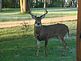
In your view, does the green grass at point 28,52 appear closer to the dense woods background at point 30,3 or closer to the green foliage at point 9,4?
the dense woods background at point 30,3

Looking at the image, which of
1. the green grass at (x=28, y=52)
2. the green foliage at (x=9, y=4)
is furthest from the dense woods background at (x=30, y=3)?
the green grass at (x=28, y=52)

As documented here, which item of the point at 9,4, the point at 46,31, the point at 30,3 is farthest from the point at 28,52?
the point at 9,4

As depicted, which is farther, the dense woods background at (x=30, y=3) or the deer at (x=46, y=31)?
the dense woods background at (x=30, y=3)

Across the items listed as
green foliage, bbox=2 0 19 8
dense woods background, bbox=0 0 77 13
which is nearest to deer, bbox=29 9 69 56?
dense woods background, bbox=0 0 77 13

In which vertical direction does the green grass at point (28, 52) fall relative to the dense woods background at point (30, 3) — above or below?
below

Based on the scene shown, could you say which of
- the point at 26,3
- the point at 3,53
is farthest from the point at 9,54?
the point at 26,3

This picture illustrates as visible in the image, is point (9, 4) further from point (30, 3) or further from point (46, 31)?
point (46, 31)

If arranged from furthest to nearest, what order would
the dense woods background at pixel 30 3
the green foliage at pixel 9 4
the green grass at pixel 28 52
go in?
Answer: the green foliage at pixel 9 4 < the dense woods background at pixel 30 3 < the green grass at pixel 28 52

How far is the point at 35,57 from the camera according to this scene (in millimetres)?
9555

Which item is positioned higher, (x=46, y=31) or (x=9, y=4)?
(x=46, y=31)

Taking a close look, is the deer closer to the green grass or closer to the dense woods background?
the green grass

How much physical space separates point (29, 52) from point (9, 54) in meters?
0.66

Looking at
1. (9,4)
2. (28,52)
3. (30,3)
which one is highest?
(30,3)

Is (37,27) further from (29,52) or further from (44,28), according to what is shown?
(29,52)
